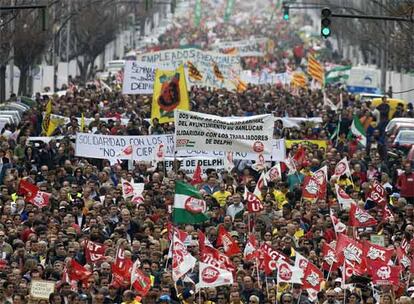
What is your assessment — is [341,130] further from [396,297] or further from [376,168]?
[396,297]

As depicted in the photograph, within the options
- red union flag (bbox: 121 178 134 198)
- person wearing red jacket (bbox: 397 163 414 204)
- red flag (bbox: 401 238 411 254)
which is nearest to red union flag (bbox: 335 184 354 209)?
red union flag (bbox: 121 178 134 198)

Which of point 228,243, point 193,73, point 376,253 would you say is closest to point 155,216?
point 228,243

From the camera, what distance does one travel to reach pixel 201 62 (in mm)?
51500

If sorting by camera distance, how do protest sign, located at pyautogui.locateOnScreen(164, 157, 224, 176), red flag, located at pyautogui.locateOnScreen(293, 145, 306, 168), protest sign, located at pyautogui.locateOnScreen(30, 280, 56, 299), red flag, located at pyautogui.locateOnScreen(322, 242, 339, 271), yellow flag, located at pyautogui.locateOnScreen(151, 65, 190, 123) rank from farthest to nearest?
yellow flag, located at pyautogui.locateOnScreen(151, 65, 190, 123) < red flag, located at pyautogui.locateOnScreen(293, 145, 306, 168) < protest sign, located at pyautogui.locateOnScreen(164, 157, 224, 176) < red flag, located at pyautogui.locateOnScreen(322, 242, 339, 271) < protest sign, located at pyautogui.locateOnScreen(30, 280, 56, 299)

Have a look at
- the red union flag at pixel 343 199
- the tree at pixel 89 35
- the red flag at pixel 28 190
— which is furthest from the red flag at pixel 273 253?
the tree at pixel 89 35

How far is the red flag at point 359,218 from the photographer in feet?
80.7

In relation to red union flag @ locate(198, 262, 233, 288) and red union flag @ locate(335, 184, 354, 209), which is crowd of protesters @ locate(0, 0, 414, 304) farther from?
red union flag @ locate(335, 184, 354, 209)

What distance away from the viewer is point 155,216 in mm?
25141

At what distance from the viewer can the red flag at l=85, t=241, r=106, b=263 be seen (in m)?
22.0

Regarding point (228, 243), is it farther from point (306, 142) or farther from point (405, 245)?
point (306, 142)

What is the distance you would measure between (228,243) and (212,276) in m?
2.07

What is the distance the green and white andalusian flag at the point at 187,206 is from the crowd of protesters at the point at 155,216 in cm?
25

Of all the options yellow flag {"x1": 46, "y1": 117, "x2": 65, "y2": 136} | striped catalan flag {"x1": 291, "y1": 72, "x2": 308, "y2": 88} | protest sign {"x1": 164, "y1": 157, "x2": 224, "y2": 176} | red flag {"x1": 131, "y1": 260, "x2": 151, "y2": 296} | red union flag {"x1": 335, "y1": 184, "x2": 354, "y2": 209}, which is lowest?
red flag {"x1": 131, "y1": 260, "x2": 151, "y2": 296}

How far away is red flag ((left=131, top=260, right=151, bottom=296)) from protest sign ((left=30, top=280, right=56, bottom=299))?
1.02m
